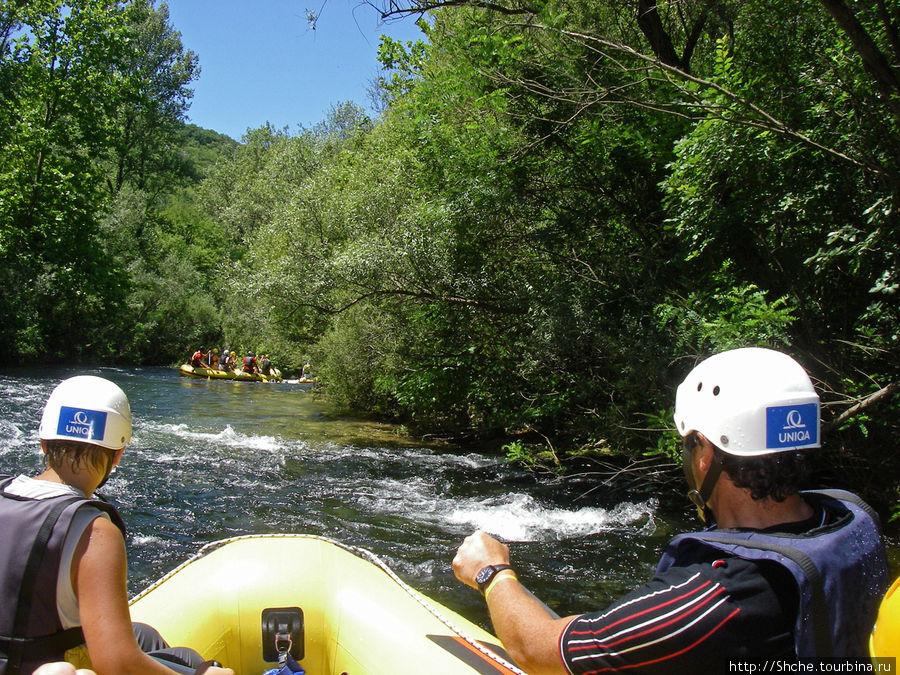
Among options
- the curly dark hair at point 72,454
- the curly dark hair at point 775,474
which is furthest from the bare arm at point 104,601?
the curly dark hair at point 775,474

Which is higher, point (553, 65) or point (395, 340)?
point (553, 65)

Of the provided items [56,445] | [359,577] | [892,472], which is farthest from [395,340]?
[56,445]

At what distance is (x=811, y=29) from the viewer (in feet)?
19.6

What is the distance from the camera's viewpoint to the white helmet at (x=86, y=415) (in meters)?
1.94

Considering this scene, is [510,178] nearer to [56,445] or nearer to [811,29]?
[811,29]

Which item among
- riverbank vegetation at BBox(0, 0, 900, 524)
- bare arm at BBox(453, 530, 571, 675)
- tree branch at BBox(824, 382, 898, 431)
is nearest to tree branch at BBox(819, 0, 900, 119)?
riverbank vegetation at BBox(0, 0, 900, 524)

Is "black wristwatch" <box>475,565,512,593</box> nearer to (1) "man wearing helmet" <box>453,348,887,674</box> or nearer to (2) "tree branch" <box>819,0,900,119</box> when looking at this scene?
(1) "man wearing helmet" <box>453,348,887,674</box>

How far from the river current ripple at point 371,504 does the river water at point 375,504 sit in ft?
0.06

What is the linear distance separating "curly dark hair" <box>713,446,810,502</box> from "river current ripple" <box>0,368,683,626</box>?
3476 millimetres

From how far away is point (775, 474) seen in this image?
4.49 ft

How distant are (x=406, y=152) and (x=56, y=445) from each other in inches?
376

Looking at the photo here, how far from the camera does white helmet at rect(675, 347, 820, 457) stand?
4.51ft

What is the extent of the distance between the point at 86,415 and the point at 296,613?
1453mm

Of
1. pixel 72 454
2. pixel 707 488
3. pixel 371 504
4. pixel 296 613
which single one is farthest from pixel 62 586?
pixel 371 504
